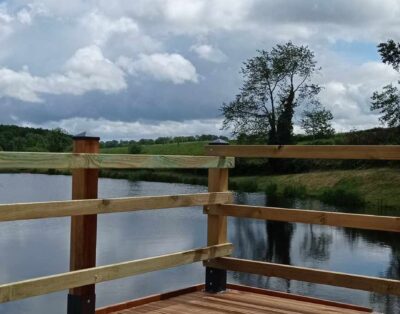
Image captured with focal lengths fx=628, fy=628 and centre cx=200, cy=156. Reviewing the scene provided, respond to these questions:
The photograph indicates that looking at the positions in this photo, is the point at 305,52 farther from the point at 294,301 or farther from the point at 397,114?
the point at 294,301

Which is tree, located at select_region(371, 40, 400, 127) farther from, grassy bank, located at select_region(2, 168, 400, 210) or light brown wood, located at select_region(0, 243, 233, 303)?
light brown wood, located at select_region(0, 243, 233, 303)

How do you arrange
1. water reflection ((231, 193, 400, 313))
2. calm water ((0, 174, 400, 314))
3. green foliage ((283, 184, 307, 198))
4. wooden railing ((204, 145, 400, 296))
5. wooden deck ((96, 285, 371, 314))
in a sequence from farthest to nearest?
green foliage ((283, 184, 307, 198)) → water reflection ((231, 193, 400, 313)) → calm water ((0, 174, 400, 314)) → wooden deck ((96, 285, 371, 314)) → wooden railing ((204, 145, 400, 296))

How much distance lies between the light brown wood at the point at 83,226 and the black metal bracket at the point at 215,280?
167 centimetres

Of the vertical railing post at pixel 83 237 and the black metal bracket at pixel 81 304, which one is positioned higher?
the vertical railing post at pixel 83 237

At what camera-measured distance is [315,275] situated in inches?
222

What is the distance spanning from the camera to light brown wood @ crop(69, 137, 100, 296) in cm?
480

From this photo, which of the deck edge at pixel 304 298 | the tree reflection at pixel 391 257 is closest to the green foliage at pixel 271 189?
the tree reflection at pixel 391 257

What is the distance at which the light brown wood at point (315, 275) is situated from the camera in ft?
17.1

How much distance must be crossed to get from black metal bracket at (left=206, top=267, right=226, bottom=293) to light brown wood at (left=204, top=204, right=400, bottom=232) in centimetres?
57

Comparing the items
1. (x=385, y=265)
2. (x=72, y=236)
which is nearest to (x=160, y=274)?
(x=385, y=265)

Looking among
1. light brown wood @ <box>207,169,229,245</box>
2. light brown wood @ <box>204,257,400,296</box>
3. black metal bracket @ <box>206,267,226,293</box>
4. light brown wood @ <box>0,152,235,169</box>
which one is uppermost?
light brown wood @ <box>0,152,235,169</box>

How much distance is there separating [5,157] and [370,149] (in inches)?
118

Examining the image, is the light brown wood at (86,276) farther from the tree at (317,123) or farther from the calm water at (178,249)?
the tree at (317,123)

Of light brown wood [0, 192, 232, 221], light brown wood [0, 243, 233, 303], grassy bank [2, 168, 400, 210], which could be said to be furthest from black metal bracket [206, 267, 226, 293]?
grassy bank [2, 168, 400, 210]
